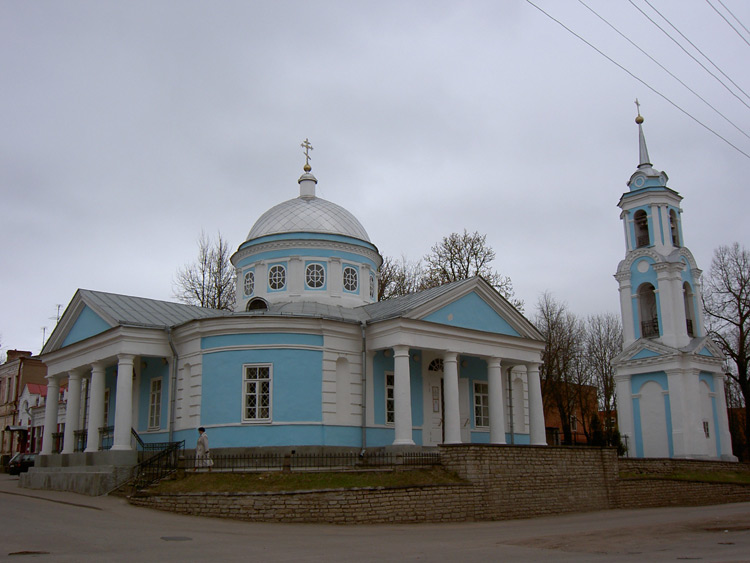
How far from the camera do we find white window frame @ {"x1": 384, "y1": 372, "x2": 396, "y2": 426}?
22750mm

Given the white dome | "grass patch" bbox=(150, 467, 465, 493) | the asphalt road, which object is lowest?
the asphalt road

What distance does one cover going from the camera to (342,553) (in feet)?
37.1

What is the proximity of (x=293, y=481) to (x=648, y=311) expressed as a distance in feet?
76.8

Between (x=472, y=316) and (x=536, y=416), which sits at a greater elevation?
(x=472, y=316)

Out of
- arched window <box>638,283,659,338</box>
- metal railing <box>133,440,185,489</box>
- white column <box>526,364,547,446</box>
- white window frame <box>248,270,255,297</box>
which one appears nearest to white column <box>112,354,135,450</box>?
metal railing <box>133,440,185,489</box>

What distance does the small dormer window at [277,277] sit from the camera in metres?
26.3

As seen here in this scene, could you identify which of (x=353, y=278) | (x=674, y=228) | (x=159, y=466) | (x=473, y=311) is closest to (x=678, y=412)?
(x=674, y=228)

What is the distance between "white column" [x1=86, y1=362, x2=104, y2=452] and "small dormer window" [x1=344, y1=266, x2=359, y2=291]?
8.80m

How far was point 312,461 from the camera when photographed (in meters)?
19.9

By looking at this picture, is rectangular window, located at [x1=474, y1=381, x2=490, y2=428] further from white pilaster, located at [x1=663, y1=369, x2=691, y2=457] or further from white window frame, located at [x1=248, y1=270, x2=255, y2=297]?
white pilaster, located at [x1=663, y1=369, x2=691, y2=457]

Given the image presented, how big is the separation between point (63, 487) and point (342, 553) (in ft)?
42.8

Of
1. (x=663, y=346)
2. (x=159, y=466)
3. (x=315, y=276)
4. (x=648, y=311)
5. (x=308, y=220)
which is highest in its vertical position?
(x=308, y=220)

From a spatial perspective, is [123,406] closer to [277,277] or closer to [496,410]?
[277,277]

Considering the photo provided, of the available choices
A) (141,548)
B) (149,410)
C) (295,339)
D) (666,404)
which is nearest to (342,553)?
(141,548)
